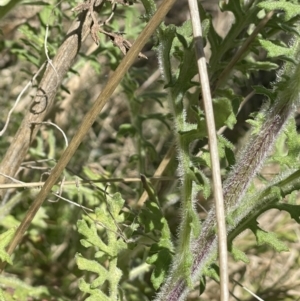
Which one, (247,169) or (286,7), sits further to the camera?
(247,169)

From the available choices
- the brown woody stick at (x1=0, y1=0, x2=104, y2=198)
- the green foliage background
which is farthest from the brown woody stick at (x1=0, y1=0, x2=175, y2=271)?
the brown woody stick at (x1=0, y1=0, x2=104, y2=198)

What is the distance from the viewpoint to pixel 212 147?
1.52m

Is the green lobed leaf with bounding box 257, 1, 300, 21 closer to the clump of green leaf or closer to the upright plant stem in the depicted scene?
the upright plant stem

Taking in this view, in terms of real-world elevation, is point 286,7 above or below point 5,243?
above

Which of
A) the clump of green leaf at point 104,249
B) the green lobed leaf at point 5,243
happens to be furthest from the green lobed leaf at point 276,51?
the green lobed leaf at point 5,243

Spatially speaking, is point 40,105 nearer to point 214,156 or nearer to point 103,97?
point 103,97

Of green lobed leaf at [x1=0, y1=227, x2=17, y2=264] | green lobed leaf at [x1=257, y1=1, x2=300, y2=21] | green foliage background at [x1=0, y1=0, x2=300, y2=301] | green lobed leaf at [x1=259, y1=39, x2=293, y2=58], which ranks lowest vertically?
green lobed leaf at [x1=0, y1=227, x2=17, y2=264]

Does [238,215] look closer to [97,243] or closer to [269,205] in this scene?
[269,205]

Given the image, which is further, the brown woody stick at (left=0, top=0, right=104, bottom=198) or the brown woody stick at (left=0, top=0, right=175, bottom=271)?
the brown woody stick at (left=0, top=0, right=104, bottom=198)

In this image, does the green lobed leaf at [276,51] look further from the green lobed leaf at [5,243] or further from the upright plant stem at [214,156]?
the green lobed leaf at [5,243]

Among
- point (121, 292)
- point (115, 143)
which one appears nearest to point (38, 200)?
point (121, 292)

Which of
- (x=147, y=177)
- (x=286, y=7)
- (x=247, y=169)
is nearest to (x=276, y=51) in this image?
(x=286, y=7)

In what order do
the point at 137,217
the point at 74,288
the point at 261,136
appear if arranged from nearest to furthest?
the point at 261,136
the point at 137,217
the point at 74,288

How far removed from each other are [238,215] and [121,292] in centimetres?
53
